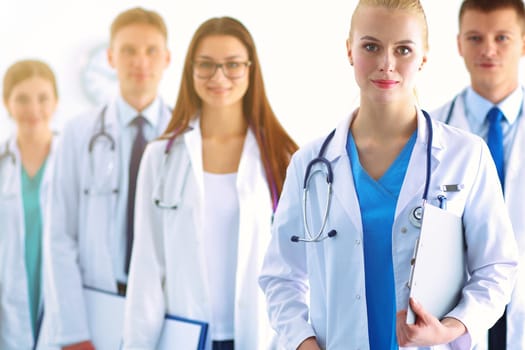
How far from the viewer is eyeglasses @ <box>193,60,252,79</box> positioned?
218cm

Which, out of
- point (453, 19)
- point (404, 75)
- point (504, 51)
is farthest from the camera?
point (453, 19)

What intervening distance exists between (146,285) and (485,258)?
107 centimetres

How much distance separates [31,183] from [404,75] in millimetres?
2119

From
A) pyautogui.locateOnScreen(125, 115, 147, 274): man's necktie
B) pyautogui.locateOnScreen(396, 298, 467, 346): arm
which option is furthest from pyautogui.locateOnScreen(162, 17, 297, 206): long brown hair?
pyautogui.locateOnScreen(396, 298, 467, 346): arm

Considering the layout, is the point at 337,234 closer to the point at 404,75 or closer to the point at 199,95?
the point at 404,75

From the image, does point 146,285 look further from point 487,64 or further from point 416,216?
point 487,64

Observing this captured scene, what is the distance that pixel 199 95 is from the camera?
223 centimetres

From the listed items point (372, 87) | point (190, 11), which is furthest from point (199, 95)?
point (190, 11)

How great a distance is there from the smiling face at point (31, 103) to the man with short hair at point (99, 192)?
21.9 inches

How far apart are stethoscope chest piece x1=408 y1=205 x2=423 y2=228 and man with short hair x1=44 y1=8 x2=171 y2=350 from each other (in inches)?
54.5

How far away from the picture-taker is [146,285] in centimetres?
216

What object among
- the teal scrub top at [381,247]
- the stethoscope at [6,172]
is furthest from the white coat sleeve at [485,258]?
the stethoscope at [6,172]

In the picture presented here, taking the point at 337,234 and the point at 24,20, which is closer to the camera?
the point at 337,234

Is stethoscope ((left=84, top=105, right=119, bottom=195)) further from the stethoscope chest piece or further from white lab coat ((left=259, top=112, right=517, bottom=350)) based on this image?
the stethoscope chest piece
